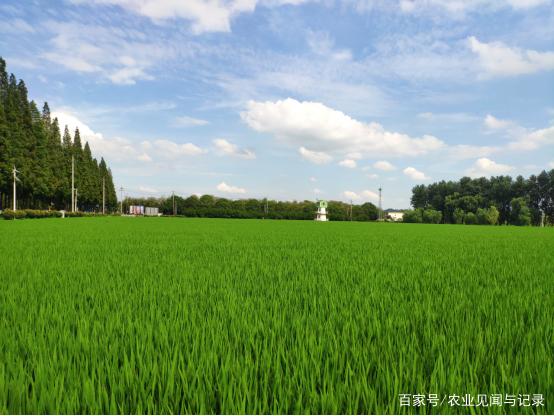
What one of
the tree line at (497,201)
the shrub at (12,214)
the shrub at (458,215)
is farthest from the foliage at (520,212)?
the shrub at (12,214)

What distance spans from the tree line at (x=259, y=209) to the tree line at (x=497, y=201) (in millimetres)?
13835

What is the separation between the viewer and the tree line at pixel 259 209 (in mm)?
75812

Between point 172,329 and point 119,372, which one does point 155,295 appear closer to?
point 172,329

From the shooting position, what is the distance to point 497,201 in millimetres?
80062

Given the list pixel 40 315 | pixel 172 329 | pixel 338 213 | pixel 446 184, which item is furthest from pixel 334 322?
pixel 446 184

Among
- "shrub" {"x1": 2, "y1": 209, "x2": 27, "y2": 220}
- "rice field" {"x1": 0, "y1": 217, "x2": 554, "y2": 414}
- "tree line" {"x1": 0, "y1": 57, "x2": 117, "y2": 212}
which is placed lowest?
"rice field" {"x1": 0, "y1": 217, "x2": 554, "y2": 414}

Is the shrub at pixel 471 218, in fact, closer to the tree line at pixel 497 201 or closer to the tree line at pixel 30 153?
the tree line at pixel 497 201

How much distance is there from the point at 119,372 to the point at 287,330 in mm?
1121

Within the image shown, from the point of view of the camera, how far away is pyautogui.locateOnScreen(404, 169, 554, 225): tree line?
7125cm

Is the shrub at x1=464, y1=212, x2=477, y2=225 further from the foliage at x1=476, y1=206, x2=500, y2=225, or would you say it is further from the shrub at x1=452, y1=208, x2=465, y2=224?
the shrub at x1=452, y1=208, x2=465, y2=224

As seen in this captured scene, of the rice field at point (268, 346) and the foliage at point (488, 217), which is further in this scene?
the foliage at point (488, 217)

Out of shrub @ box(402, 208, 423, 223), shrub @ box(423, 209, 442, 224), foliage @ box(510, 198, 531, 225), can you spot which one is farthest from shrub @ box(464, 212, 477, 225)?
shrub @ box(402, 208, 423, 223)

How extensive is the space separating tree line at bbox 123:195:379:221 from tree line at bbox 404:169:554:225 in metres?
13.8

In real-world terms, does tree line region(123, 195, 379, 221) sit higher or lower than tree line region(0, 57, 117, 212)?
lower
